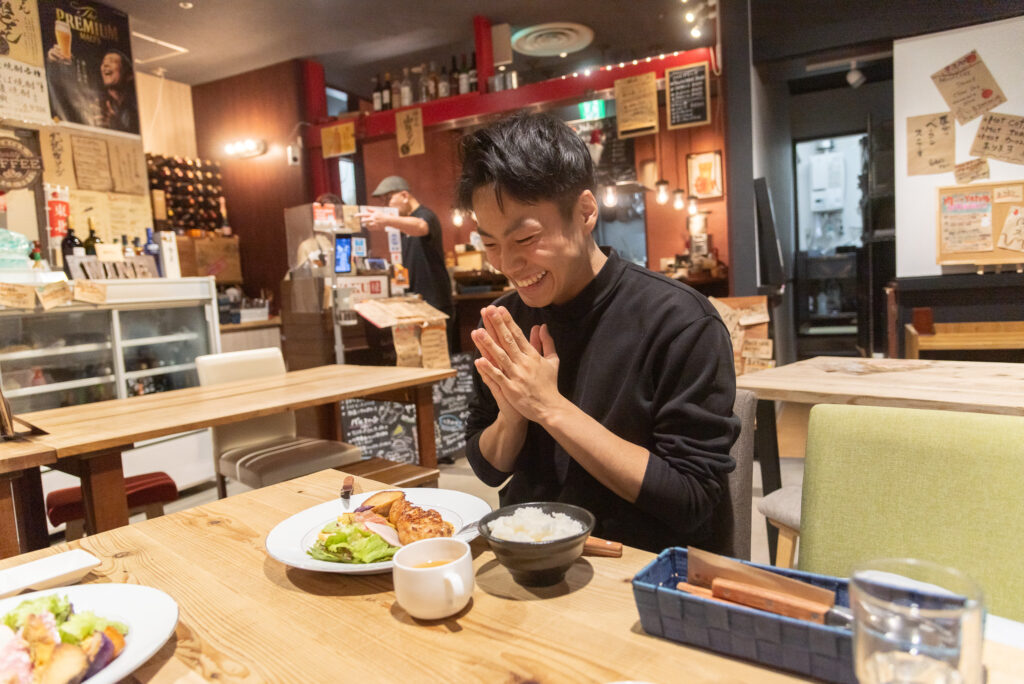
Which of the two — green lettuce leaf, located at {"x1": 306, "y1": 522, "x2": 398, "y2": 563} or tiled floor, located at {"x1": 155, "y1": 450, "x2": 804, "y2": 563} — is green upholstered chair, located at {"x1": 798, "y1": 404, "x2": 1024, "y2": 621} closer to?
green lettuce leaf, located at {"x1": 306, "y1": 522, "x2": 398, "y2": 563}

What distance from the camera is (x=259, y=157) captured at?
7.33m

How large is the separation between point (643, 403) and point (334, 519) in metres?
0.58

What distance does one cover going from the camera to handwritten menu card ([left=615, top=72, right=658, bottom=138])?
4.86m

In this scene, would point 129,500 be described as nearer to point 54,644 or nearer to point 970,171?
point 54,644

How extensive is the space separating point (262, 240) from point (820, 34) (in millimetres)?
5860

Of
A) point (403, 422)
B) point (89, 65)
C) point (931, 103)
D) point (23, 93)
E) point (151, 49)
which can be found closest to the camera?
point (931, 103)

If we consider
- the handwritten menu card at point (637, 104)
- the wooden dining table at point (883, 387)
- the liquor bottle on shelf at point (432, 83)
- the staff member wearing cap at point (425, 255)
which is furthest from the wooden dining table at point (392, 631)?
the liquor bottle on shelf at point (432, 83)

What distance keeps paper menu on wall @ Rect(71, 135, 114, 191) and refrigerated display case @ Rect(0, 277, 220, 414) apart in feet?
7.61

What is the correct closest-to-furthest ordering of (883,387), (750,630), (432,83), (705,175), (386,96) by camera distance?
(750,630), (883,387), (432,83), (386,96), (705,175)

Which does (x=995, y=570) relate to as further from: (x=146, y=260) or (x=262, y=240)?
(x=262, y=240)

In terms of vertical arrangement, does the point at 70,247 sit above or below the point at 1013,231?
above

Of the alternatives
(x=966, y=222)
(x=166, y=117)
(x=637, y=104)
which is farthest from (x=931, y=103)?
(x=166, y=117)

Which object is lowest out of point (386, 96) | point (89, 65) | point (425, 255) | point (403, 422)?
point (403, 422)

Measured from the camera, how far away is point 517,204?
44.9 inches
